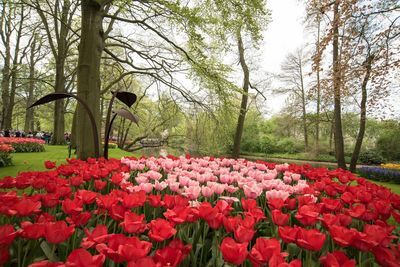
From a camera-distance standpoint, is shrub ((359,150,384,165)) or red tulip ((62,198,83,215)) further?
shrub ((359,150,384,165))

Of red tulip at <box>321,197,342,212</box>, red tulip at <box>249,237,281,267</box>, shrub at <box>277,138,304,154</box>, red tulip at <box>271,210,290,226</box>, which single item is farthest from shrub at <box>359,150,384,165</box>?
red tulip at <box>249,237,281,267</box>

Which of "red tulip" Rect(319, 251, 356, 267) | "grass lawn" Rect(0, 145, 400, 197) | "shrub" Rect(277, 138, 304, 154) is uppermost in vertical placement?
"shrub" Rect(277, 138, 304, 154)

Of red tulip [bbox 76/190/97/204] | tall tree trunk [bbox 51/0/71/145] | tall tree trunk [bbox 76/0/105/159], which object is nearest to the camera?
red tulip [bbox 76/190/97/204]

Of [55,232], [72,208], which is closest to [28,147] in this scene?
[72,208]

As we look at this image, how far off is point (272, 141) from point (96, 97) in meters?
29.6

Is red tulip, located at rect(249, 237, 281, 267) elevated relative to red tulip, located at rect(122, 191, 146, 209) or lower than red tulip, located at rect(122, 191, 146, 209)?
lower

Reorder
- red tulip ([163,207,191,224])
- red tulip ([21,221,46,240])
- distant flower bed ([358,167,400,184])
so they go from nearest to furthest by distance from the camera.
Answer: red tulip ([21,221,46,240]), red tulip ([163,207,191,224]), distant flower bed ([358,167,400,184])

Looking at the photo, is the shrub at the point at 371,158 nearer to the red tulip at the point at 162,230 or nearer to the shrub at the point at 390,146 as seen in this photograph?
the shrub at the point at 390,146

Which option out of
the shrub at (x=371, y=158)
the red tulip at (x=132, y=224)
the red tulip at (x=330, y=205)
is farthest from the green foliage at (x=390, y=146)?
the red tulip at (x=132, y=224)

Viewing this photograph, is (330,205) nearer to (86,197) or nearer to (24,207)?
(86,197)

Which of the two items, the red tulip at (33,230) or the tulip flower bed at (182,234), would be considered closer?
the tulip flower bed at (182,234)

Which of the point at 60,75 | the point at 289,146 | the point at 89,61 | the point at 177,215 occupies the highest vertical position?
the point at 60,75

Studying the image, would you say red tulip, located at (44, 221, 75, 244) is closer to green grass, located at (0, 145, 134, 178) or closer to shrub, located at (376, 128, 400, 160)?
green grass, located at (0, 145, 134, 178)

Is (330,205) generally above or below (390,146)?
below
